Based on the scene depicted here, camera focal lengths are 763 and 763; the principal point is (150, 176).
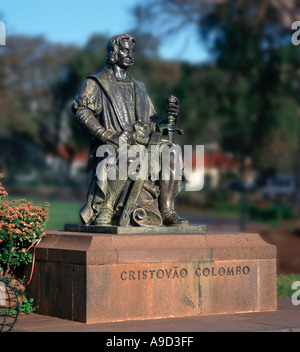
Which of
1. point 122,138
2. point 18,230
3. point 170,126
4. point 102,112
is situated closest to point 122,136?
point 122,138

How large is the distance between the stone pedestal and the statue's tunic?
0.69 meters

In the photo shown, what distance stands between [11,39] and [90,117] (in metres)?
41.1

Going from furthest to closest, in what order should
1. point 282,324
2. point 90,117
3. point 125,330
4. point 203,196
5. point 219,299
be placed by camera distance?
1. point 203,196
2. point 90,117
3. point 219,299
4. point 282,324
5. point 125,330

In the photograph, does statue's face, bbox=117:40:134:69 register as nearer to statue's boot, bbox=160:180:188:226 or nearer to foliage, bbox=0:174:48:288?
statue's boot, bbox=160:180:188:226

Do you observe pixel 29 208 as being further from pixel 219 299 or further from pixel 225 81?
pixel 225 81

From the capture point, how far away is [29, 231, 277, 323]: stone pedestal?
28.9 ft

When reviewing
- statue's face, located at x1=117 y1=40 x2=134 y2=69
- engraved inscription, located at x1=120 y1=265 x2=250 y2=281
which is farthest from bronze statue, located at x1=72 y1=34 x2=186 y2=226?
engraved inscription, located at x1=120 y1=265 x2=250 y2=281

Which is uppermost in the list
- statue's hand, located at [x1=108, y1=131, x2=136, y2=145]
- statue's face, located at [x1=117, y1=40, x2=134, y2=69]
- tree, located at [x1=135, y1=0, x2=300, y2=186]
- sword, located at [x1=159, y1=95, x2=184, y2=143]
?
tree, located at [x1=135, y1=0, x2=300, y2=186]

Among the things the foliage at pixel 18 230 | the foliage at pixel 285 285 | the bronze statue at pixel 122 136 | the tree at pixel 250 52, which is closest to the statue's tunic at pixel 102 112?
the bronze statue at pixel 122 136

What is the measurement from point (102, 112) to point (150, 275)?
258cm

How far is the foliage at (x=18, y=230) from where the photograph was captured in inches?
383

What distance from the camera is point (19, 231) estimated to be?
378 inches

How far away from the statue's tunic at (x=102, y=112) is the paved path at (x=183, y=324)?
1.83 meters

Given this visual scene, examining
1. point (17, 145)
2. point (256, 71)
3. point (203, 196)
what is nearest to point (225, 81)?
point (256, 71)
